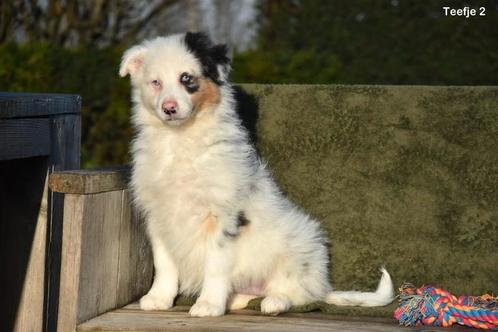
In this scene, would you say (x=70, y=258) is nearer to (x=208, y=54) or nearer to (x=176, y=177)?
(x=176, y=177)

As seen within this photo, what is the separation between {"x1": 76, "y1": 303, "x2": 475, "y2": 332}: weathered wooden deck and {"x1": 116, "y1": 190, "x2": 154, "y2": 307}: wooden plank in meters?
0.20

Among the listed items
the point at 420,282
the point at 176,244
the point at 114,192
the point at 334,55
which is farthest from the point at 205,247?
the point at 334,55

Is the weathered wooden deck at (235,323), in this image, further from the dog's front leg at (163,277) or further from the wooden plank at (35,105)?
the wooden plank at (35,105)

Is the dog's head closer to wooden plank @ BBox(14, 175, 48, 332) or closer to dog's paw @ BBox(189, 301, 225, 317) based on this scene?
wooden plank @ BBox(14, 175, 48, 332)

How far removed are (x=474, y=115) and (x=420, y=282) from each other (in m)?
0.87

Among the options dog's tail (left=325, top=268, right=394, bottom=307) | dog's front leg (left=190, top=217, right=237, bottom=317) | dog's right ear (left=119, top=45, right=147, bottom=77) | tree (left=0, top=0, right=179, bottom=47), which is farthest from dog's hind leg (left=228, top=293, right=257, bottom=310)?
tree (left=0, top=0, right=179, bottom=47)

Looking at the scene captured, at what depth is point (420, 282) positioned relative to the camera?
14.4 ft

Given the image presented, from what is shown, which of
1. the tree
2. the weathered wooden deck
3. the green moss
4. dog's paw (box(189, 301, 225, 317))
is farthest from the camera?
the tree

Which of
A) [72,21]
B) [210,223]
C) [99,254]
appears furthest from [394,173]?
[72,21]

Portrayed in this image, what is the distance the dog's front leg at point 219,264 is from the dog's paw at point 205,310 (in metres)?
0.01

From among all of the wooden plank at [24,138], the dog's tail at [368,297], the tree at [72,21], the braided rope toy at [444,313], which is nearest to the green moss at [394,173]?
the dog's tail at [368,297]

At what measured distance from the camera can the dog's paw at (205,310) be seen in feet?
12.2

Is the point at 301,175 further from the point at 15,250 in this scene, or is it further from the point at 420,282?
the point at 15,250

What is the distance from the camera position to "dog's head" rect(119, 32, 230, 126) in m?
3.87
